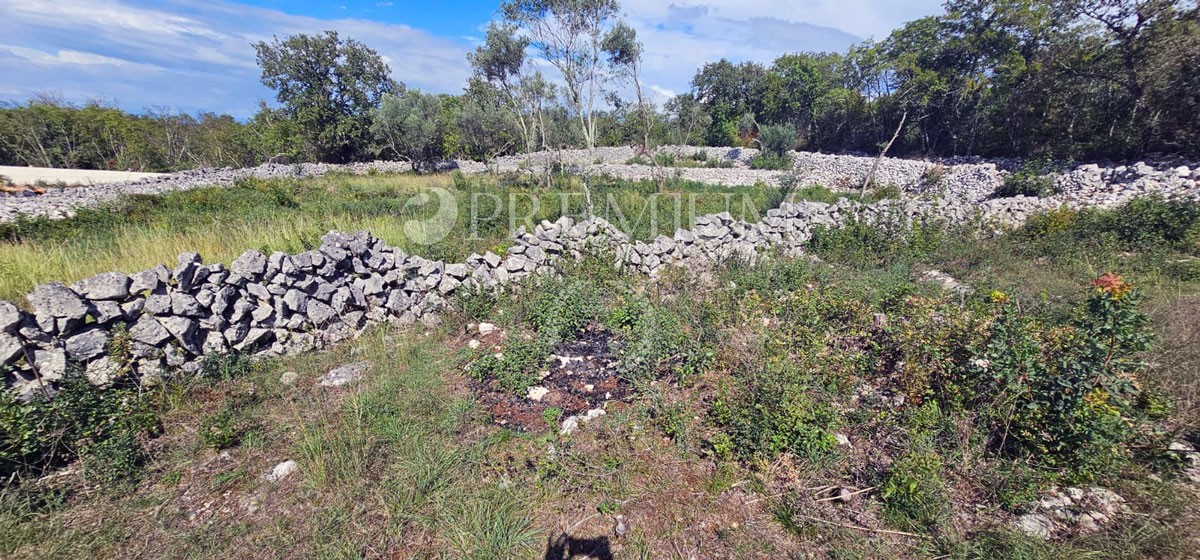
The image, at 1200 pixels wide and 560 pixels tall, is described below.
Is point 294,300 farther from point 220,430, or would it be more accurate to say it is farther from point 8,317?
point 8,317

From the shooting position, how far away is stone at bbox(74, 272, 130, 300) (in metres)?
3.38

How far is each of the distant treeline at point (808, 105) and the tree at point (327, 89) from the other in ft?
0.22

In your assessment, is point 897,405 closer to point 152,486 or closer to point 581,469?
point 581,469

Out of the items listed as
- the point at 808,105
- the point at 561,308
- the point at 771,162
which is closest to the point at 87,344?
the point at 561,308

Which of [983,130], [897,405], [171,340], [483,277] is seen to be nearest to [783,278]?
[897,405]

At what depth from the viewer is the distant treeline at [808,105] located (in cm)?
1224

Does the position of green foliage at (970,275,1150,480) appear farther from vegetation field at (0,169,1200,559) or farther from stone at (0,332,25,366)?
stone at (0,332,25,366)

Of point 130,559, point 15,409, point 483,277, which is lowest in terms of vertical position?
Result: point 130,559

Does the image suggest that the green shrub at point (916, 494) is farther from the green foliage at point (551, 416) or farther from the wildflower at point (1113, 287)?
the green foliage at point (551, 416)

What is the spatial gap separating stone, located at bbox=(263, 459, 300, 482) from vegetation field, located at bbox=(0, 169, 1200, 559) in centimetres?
3

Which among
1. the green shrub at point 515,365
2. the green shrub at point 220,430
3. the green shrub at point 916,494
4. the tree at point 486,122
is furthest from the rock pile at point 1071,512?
the tree at point 486,122

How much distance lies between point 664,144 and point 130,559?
2787 cm

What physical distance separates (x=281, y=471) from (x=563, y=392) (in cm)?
199

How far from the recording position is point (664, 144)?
27.5 m
